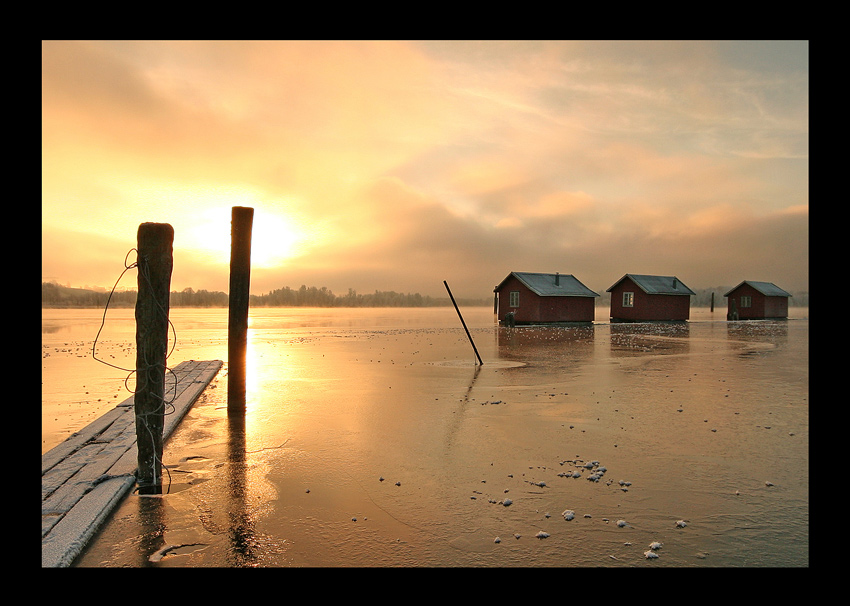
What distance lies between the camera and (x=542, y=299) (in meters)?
48.1

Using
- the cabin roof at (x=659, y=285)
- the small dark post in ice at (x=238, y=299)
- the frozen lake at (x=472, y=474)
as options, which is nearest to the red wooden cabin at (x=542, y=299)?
the cabin roof at (x=659, y=285)

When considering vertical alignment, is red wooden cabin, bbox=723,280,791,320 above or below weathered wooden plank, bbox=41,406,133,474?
above

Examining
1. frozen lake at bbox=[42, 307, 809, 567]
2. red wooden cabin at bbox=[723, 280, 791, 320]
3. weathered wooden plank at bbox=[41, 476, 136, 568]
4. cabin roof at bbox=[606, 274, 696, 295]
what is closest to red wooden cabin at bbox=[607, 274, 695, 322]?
cabin roof at bbox=[606, 274, 696, 295]

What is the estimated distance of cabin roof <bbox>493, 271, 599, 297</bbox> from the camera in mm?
48469

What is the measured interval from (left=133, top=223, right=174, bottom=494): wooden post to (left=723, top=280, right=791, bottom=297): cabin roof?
7264cm

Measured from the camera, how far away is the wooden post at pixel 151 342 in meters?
6.93

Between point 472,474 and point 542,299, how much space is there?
42190 millimetres

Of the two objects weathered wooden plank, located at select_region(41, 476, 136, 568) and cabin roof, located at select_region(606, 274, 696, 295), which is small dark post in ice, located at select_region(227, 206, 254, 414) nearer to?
weathered wooden plank, located at select_region(41, 476, 136, 568)

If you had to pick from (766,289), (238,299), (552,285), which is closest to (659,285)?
(552,285)

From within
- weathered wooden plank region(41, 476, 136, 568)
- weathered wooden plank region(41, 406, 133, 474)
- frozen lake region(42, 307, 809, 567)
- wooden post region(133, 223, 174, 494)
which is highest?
wooden post region(133, 223, 174, 494)

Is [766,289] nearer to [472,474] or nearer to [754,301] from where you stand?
[754,301]

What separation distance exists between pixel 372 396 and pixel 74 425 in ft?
21.7

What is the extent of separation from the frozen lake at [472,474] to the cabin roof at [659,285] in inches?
1677
